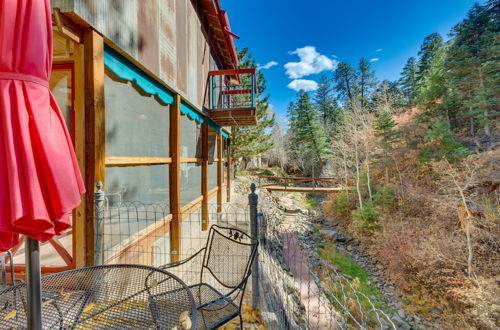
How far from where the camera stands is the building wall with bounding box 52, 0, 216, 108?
229 centimetres

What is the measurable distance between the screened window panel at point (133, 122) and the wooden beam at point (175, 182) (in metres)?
0.14

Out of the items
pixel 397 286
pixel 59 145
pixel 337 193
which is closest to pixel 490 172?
pixel 397 286

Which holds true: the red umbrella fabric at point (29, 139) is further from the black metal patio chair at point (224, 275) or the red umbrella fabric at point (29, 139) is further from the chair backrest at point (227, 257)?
the chair backrest at point (227, 257)

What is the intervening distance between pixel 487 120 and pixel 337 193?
858 cm

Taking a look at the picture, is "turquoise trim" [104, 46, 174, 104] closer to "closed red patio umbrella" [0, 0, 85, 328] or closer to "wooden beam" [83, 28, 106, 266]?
"wooden beam" [83, 28, 106, 266]

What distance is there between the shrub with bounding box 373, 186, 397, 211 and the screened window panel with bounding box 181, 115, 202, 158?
9910 mm

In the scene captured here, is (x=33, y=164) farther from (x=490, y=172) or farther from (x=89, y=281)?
(x=490, y=172)

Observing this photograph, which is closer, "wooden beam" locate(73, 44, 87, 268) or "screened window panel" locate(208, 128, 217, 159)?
"wooden beam" locate(73, 44, 87, 268)

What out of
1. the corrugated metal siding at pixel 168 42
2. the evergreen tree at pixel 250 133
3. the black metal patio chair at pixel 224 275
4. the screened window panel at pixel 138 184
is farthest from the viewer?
the evergreen tree at pixel 250 133

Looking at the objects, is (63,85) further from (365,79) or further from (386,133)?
(365,79)

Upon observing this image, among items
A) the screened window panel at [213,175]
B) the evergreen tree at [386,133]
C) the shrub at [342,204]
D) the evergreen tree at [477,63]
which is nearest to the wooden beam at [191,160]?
the screened window panel at [213,175]

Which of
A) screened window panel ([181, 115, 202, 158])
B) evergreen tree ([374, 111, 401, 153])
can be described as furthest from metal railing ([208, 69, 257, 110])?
evergreen tree ([374, 111, 401, 153])

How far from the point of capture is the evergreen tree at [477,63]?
1135cm

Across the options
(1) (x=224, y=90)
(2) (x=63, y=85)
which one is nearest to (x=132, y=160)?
(2) (x=63, y=85)
